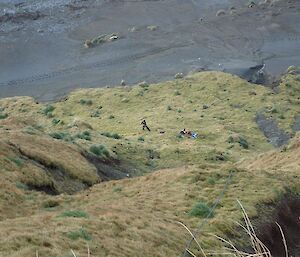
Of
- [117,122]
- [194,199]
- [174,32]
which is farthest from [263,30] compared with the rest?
[194,199]

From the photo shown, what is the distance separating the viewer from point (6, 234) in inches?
408

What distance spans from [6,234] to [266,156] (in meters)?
20.7

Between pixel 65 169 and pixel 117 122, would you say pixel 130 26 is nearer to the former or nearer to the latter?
pixel 117 122

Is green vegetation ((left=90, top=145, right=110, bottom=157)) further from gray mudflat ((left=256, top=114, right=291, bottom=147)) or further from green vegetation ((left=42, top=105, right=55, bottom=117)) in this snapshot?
green vegetation ((left=42, top=105, right=55, bottom=117))

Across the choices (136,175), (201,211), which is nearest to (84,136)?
(136,175)

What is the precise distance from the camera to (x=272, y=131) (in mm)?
46656

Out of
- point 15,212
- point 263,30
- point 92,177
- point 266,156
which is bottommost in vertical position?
point 263,30

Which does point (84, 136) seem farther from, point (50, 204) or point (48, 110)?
point (48, 110)

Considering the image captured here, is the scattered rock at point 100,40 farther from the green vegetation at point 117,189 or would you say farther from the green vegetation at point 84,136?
the green vegetation at point 117,189

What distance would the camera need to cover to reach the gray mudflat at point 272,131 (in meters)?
43.8

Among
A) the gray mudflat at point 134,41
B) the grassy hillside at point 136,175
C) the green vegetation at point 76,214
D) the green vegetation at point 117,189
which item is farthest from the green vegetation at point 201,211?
the gray mudflat at point 134,41

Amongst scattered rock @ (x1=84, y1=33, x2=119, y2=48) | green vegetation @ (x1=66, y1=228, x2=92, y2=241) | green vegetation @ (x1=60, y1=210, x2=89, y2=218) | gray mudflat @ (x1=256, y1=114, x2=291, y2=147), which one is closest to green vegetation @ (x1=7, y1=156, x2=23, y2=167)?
green vegetation @ (x1=60, y1=210, x2=89, y2=218)

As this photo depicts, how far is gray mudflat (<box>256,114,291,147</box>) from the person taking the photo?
4378 cm

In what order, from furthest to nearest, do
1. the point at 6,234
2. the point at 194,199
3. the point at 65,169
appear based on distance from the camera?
the point at 65,169 → the point at 194,199 → the point at 6,234
